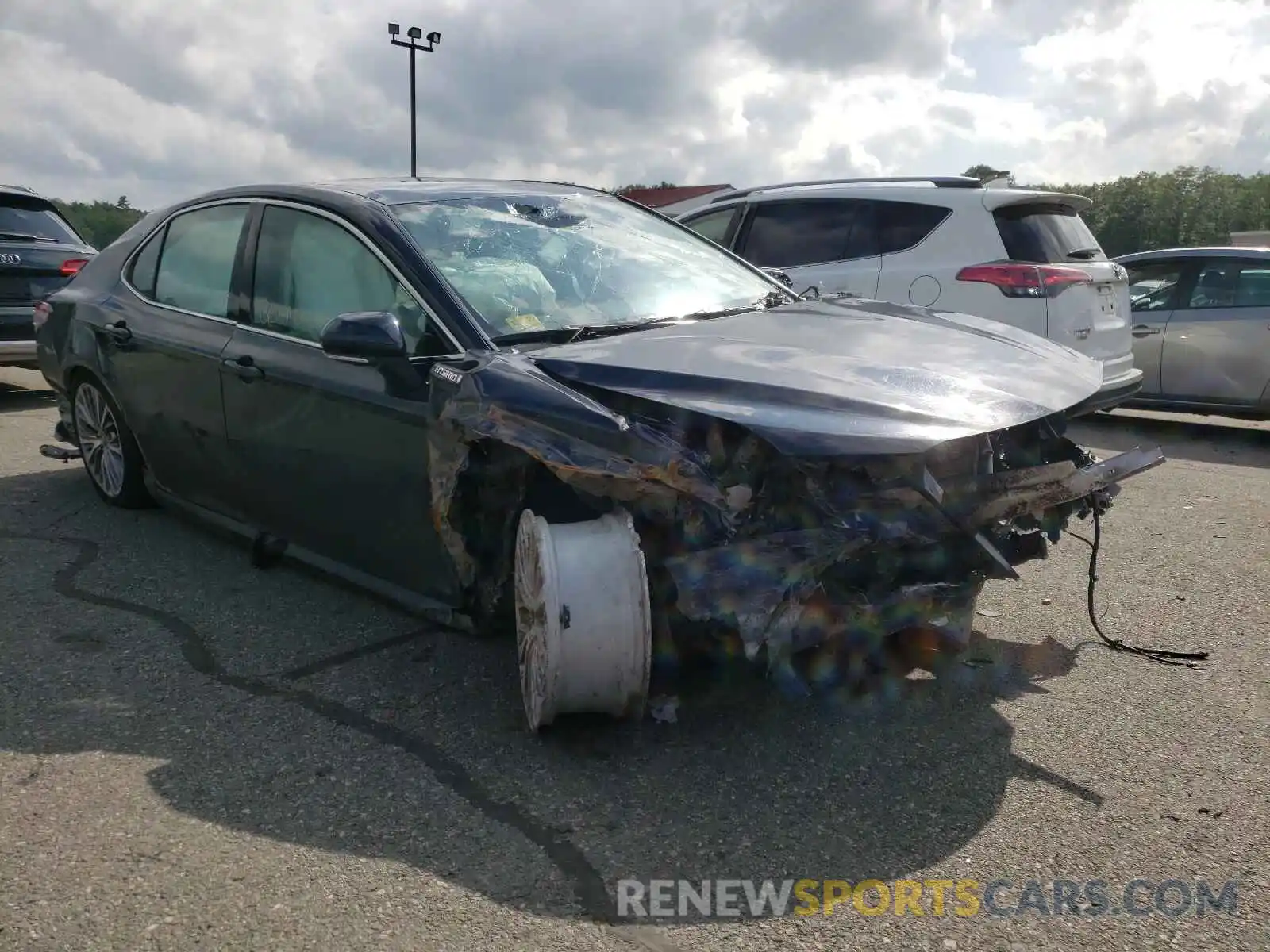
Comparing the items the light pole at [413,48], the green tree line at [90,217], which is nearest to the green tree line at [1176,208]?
the light pole at [413,48]

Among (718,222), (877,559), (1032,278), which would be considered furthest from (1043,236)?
(877,559)

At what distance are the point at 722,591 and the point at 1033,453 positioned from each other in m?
1.23

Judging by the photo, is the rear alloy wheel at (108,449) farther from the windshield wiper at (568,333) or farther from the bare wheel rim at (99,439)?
the windshield wiper at (568,333)

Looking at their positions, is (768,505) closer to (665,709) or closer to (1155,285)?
(665,709)

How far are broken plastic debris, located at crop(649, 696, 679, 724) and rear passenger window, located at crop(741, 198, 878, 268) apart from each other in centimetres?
511

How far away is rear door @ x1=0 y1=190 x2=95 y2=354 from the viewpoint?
901cm

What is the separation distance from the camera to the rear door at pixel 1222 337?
8.55 meters

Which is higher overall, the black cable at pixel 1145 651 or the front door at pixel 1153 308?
the front door at pixel 1153 308

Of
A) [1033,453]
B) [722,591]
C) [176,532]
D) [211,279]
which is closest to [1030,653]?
[1033,453]

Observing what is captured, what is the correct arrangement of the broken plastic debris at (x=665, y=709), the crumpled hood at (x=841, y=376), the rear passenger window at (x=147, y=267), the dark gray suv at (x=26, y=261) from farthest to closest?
the dark gray suv at (x=26, y=261) → the rear passenger window at (x=147, y=267) → the broken plastic debris at (x=665, y=709) → the crumpled hood at (x=841, y=376)

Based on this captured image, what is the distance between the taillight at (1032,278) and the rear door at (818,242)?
0.80 m

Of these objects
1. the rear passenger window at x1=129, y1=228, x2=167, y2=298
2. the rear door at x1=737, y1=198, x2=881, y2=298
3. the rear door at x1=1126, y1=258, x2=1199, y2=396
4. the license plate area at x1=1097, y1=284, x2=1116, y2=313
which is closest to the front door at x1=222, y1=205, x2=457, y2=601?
the rear passenger window at x1=129, y1=228, x2=167, y2=298

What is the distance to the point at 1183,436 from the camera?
902 centimetres

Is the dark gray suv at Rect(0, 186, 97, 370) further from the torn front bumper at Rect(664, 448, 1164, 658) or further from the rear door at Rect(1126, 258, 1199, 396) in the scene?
the rear door at Rect(1126, 258, 1199, 396)
